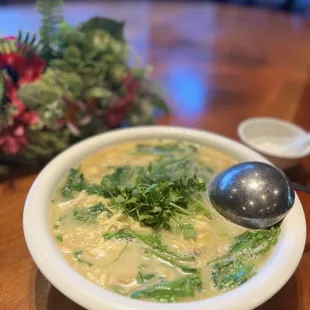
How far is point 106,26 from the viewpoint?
1518 mm

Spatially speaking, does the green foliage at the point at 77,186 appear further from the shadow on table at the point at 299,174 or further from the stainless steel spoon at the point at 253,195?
the shadow on table at the point at 299,174

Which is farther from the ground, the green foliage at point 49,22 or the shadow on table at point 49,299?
the green foliage at point 49,22

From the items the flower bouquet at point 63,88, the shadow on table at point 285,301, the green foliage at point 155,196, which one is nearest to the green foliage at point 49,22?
the flower bouquet at point 63,88

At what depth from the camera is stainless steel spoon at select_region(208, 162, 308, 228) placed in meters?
0.98

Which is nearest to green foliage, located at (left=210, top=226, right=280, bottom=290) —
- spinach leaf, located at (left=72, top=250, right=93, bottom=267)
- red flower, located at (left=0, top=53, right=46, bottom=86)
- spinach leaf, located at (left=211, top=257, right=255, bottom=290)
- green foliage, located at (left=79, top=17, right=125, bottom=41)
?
spinach leaf, located at (left=211, top=257, right=255, bottom=290)

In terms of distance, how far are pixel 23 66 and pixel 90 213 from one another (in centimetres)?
56

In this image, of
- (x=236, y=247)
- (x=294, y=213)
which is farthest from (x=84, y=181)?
(x=294, y=213)

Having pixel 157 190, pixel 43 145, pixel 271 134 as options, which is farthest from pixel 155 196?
pixel 271 134

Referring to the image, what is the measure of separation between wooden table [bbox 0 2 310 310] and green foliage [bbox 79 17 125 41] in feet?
1.04

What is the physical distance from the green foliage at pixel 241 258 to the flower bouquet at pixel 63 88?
0.68m

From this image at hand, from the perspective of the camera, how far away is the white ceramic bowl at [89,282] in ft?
2.45

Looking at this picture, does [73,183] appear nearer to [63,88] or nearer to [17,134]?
[17,134]

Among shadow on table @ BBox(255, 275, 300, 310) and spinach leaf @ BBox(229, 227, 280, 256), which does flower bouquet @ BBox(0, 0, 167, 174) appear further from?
shadow on table @ BBox(255, 275, 300, 310)

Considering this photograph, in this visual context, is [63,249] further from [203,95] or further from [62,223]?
[203,95]
